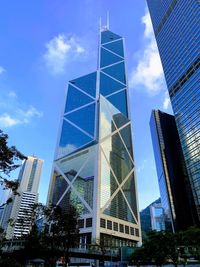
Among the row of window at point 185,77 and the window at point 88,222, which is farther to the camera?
the window at point 88,222

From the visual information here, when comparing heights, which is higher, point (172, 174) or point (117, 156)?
point (117, 156)

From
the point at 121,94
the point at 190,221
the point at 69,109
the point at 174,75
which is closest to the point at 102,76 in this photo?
the point at 121,94

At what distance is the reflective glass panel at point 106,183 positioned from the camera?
100 metres

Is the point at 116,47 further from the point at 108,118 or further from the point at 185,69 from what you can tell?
the point at 185,69

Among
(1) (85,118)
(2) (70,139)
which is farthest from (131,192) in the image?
(1) (85,118)

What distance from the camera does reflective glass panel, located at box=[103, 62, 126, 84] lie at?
6019 inches

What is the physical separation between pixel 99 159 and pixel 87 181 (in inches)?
411

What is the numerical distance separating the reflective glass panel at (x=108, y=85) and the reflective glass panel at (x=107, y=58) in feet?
35.1

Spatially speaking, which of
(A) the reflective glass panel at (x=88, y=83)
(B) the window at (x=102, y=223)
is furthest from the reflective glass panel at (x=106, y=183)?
(A) the reflective glass panel at (x=88, y=83)

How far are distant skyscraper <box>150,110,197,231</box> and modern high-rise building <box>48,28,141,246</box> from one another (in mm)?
15170

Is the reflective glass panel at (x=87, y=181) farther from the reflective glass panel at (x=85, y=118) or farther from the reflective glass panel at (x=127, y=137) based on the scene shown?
the reflective glass panel at (x=127, y=137)

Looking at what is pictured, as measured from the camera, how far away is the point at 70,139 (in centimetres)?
12662

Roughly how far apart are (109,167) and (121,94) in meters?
54.6

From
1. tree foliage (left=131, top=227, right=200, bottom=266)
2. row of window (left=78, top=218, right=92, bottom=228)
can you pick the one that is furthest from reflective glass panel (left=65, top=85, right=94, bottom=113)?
tree foliage (left=131, top=227, right=200, bottom=266)
